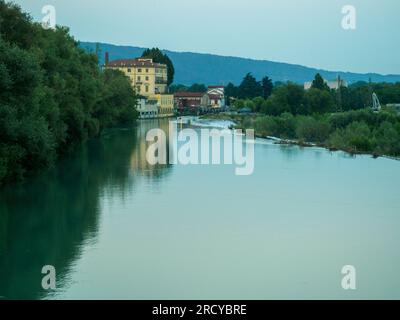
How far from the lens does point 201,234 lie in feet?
38.6

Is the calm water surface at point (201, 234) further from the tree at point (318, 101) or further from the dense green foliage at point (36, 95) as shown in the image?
the tree at point (318, 101)

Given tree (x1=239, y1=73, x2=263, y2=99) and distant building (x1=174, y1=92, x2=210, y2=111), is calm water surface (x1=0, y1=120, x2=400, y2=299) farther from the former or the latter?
distant building (x1=174, y1=92, x2=210, y2=111)

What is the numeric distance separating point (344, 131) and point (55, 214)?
53.7 feet

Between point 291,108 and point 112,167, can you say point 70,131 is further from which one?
point 291,108

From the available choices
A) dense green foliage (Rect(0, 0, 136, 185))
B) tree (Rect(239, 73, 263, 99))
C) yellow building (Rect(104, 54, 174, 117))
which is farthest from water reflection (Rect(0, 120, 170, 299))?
tree (Rect(239, 73, 263, 99))

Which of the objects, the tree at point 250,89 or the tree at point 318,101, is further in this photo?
the tree at point 250,89

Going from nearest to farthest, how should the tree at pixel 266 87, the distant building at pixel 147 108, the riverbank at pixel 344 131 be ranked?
1. the riverbank at pixel 344 131
2. the distant building at pixel 147 108
3. the tree at pixel 266 87

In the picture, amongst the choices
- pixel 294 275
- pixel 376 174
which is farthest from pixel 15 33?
pixel 294 275

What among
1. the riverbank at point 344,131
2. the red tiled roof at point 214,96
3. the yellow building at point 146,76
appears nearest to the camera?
the riverbank at point 344,131

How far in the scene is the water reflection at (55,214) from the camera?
9.46m

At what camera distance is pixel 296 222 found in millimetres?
12758

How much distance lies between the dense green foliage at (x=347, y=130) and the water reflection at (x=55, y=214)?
698cm

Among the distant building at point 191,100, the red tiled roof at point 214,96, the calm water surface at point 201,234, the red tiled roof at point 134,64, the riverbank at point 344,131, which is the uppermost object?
the red tiled roof at point 134,64

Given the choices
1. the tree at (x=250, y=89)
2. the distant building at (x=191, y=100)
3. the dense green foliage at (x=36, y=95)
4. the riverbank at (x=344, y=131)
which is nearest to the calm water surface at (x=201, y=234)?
the dense green foliage at (x=36, y=95)
